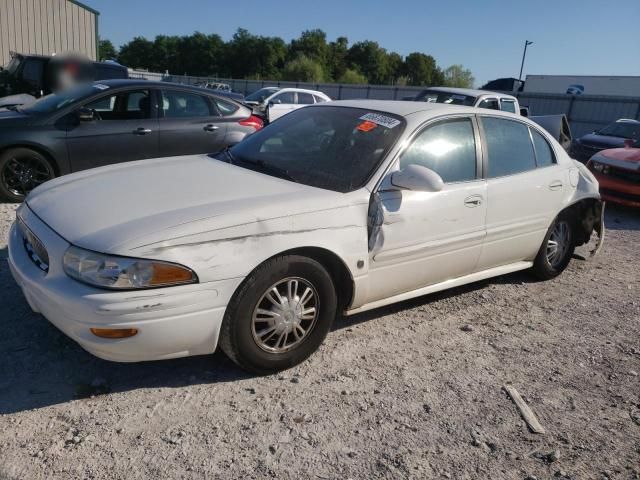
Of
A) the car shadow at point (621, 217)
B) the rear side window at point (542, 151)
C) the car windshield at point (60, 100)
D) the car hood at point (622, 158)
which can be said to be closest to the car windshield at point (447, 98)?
the car hood at point (622, 158)

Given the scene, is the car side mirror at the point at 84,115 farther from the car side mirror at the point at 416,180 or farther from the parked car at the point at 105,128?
the car side mirror at the point at 416,180

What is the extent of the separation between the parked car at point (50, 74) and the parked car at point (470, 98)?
7111 millimetres

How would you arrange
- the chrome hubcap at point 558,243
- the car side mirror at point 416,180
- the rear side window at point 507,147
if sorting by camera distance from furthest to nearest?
the chrome hubcap at point 558,243, the rear side window at point 507,147, the car side mirror at point 416,180

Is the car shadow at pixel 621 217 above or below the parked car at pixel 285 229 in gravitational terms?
below

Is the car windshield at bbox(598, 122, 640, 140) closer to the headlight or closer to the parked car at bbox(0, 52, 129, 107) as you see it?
the parked car at bbox(0, 52, 129, 107)

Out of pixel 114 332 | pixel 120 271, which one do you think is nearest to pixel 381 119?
pixel 120 271

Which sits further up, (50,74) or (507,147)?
(50,74)

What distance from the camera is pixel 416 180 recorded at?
312cm

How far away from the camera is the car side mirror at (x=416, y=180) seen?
10.2 feet

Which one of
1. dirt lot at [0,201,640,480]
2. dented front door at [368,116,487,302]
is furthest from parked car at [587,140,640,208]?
dented front door at [368,116,487,302]

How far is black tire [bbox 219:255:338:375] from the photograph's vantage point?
2.71m

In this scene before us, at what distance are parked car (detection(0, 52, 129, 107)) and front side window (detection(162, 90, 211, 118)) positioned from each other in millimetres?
6092

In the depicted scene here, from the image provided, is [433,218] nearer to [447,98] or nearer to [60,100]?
[60,100]

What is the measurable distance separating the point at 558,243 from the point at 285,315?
10.1ft
